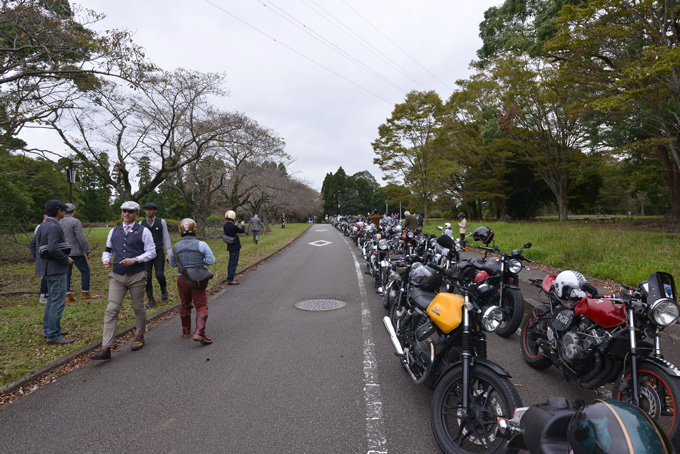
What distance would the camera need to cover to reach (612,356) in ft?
9.42

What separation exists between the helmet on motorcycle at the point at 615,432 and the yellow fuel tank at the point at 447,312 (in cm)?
141

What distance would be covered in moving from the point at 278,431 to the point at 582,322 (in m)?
2.85

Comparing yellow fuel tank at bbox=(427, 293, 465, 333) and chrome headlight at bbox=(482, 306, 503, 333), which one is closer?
chrome headlight at bbox=(482, 306, 503, 333)

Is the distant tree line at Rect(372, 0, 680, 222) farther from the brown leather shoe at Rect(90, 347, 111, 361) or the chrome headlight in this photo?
the brown leather shoe at Rect(90, 347, 111, 361)

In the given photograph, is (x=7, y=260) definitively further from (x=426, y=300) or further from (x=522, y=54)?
(x=522, y=54)

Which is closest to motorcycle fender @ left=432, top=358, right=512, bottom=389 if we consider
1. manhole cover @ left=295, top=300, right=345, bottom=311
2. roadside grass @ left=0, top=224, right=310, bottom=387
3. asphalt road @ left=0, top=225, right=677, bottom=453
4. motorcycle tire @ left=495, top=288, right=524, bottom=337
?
asphalt road @ left=0, top=225, right=677, bottom=453

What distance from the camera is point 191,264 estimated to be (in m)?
4.93

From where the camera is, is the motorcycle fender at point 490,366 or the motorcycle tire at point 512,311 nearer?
the motorcycle fender at point 490,366

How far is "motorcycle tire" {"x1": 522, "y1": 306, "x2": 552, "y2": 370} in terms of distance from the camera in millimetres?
3799

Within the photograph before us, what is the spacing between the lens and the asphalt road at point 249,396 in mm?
2703

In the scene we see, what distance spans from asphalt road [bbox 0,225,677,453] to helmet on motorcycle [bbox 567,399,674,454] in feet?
Result: 5.29

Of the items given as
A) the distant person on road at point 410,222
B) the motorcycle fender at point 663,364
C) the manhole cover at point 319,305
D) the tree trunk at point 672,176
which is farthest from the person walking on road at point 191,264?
the tree trunk at point 672,176

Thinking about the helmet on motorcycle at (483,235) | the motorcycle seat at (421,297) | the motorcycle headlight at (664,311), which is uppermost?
the helmet on motorcycle at (483,235)

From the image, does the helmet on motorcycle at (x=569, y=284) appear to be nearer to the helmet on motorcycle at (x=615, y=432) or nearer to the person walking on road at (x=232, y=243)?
the helmet on motorcycle at (x=615, y=432)
